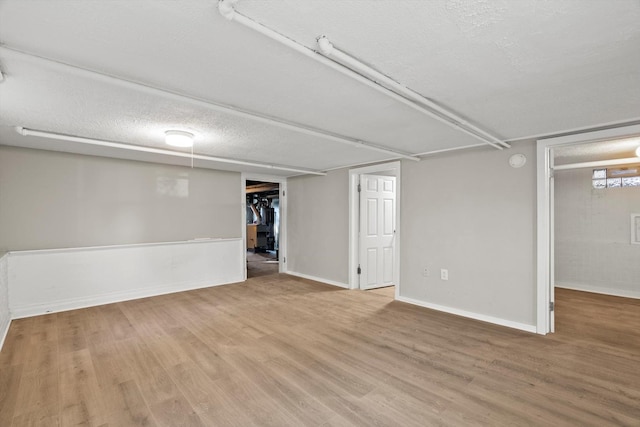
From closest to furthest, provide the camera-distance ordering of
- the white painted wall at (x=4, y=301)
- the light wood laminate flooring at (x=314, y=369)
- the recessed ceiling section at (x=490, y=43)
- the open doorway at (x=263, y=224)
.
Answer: the recessed ceiling section at (x=490, y=43), the light wood laminate flooring at (x=314, y=369), the white painted wall at (x=4, y=301), the open doorway at (x=263, y=224)

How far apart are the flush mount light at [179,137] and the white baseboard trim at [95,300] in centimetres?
267

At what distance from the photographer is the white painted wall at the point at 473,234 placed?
318 cm

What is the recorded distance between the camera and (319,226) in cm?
557

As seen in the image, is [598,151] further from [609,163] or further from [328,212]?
[328,212]

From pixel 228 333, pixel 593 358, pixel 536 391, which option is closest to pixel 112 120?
pixel 228 333

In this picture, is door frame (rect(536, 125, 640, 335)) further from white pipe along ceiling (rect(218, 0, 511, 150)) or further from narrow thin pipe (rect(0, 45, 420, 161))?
narrow thin pipe (rect(0, 45, 420, 161))

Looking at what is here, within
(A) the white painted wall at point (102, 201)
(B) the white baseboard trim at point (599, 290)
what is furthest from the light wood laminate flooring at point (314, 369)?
(A) the white painted wall at point (102, 201)

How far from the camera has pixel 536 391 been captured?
202 cm

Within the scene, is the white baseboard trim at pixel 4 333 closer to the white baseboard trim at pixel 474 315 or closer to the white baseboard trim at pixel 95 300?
the white baseboard trim at pixel 95 300

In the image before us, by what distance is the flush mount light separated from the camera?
2820 mm

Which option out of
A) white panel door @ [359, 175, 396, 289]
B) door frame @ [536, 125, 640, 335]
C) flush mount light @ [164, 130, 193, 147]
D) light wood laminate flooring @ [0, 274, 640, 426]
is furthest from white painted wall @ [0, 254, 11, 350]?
door frame @ [536, 125, 640, 335]

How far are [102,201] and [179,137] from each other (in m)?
2.26

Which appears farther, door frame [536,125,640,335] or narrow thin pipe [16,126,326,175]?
door frame [536,125,640,335]

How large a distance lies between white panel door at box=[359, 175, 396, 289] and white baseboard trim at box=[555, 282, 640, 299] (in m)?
2.90
